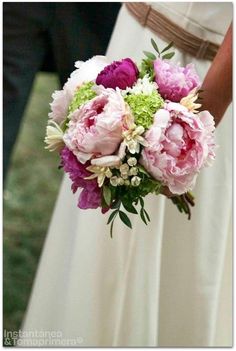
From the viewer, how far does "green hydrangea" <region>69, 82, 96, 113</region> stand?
992 mm

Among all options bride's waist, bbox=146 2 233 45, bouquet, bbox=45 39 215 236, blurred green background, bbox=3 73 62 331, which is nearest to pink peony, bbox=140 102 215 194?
bouquet, bbox=45 39 215 236

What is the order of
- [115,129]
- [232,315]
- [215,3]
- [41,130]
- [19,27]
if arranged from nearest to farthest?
[115,129] → [215,3] → [232,315] → [19,27] → [41,130]

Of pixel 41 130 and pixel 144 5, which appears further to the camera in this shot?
pixel 41 130

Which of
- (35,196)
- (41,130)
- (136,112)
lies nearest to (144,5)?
(136,112)

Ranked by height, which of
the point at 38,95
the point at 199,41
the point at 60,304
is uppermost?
the point at 38,95

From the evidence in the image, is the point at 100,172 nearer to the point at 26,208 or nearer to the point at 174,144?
the point at 174,144

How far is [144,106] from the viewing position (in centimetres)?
96

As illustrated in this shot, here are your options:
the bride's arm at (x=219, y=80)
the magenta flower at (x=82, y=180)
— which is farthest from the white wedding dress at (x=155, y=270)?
the magenta flower at (x=82, y=180)

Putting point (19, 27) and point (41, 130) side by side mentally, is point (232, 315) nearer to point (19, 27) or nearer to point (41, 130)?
point (19, 27)

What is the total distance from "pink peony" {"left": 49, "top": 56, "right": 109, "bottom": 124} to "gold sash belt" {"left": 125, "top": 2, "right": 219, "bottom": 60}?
260mm

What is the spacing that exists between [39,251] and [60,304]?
813 millimetres

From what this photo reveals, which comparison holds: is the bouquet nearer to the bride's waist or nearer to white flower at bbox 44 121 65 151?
white flower at bbox 44 121 65 151

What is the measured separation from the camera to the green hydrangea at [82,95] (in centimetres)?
99

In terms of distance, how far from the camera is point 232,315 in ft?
4.64
